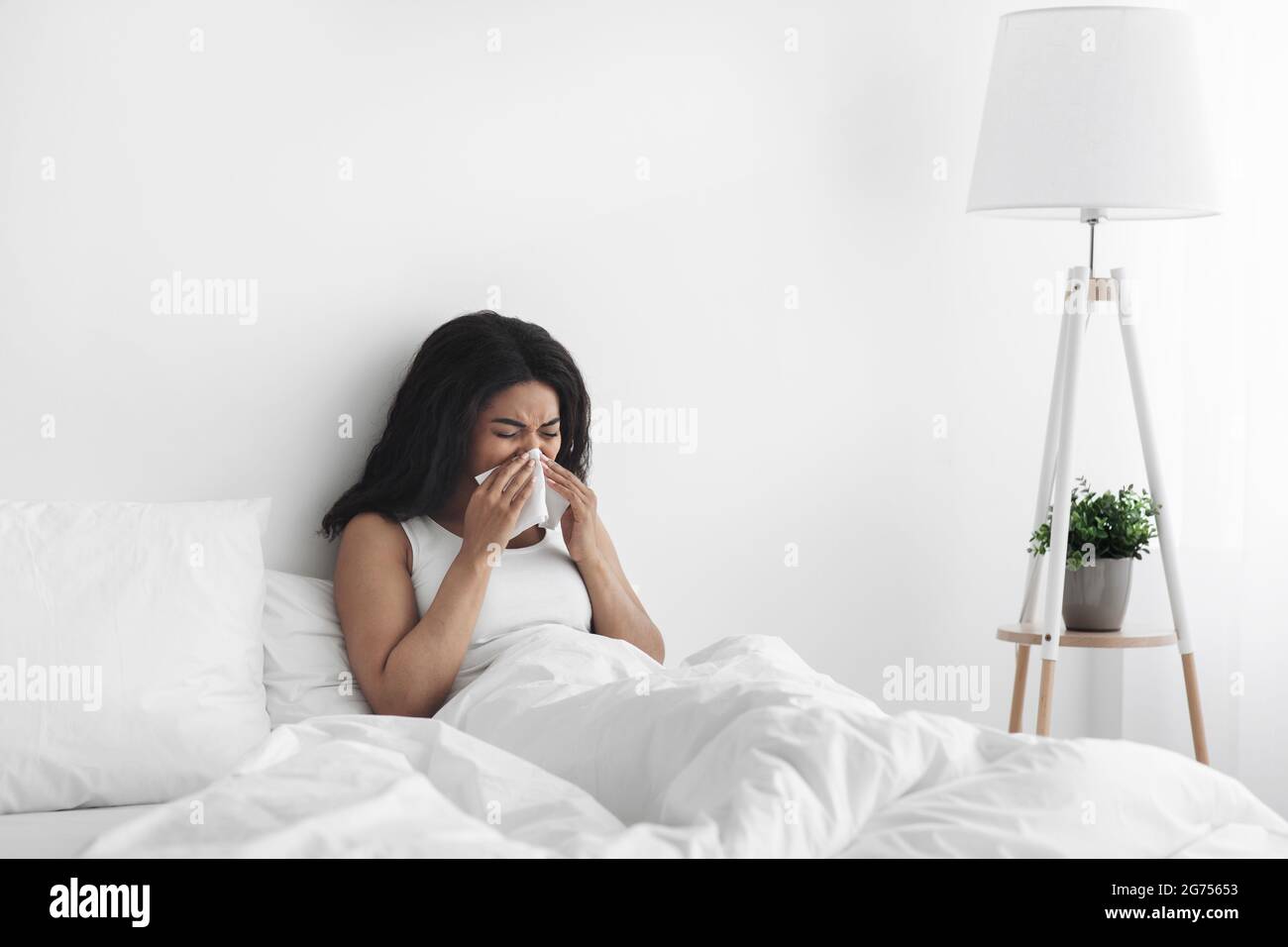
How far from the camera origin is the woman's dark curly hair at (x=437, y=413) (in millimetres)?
2133

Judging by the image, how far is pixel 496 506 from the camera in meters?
2.06

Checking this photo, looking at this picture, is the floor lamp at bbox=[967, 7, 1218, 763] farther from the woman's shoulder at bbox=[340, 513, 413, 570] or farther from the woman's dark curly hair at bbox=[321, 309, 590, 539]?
the woman's shoulder at bbox=[340, 513, 413, 570]

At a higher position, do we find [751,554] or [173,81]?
[173,81]

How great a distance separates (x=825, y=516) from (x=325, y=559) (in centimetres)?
95

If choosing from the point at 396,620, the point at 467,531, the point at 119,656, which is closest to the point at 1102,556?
the point at 467,531

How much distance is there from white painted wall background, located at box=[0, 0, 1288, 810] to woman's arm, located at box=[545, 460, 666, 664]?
232mm

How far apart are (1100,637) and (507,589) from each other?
41.7 inches

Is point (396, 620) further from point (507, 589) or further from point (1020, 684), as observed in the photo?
point (1020, 684)

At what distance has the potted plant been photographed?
7.82 feet

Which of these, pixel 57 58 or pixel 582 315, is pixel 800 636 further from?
pixel 57 58

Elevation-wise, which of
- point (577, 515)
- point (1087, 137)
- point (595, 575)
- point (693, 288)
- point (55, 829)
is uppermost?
point (1087, 137)

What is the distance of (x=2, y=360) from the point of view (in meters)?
2.02
